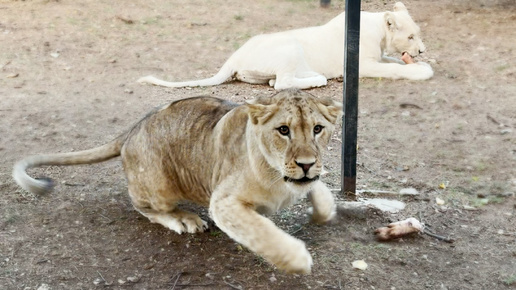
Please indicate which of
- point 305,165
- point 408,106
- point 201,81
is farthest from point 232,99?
point 305,165

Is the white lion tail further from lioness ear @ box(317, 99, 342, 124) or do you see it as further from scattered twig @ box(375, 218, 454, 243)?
lioness ear @ box(317, 99, 342, 124)

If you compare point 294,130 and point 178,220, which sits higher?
point 294,130

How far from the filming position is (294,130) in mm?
3336

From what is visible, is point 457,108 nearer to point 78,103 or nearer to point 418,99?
point 418,99

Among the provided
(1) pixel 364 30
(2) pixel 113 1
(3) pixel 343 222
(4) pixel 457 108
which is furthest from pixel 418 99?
(2) pixel 113 1

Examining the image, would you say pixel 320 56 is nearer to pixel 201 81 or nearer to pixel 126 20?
pixel 201 81

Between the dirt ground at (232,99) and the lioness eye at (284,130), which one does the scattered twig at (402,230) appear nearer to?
the dirt ground at (232,99)

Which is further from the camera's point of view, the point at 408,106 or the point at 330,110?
the point at 408,106

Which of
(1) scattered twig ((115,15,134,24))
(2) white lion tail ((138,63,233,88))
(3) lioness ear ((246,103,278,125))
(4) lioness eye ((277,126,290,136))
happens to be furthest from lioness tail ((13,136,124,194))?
(1) scattered twig ((115,15,134,24))

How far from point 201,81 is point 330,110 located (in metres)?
4.19

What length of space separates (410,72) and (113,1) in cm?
566

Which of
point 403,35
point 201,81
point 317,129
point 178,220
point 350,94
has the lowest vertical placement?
point 178,220

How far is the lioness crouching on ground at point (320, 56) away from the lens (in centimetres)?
769

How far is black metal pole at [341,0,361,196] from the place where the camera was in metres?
4.38
